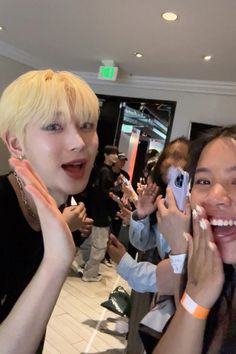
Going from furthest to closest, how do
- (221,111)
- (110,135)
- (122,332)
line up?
(110,135) < (221,111) < (122,332)

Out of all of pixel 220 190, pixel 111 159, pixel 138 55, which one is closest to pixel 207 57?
pixel 138 55

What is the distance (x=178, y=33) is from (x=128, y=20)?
468 millimetres

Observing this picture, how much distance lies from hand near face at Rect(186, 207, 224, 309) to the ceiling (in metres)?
2.15

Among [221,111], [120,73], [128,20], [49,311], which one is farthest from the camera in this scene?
[120,73]

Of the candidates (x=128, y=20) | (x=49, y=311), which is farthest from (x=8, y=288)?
(x=128, y=20)

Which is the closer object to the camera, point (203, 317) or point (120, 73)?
point (203, 317)

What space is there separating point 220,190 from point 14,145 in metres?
0.51

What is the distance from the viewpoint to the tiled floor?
2137 mm

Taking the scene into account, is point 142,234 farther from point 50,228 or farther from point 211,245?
point 50,228

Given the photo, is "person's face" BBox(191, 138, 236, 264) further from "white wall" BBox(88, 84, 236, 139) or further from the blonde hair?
"white wall" BBox(88, 84, 236, 139)

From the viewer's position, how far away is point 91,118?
0.83 meters

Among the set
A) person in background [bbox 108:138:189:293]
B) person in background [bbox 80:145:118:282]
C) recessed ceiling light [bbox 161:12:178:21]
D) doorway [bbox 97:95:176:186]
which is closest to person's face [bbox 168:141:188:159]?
person in background [bbox 108:138:189:293]

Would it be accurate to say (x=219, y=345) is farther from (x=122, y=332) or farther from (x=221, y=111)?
(x=221, y=111)

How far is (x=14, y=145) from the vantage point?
780 millimetres
